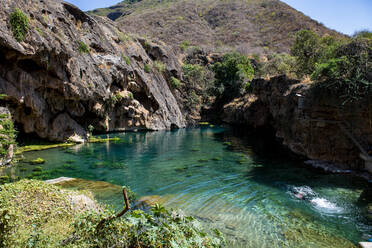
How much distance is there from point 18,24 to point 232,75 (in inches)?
1613

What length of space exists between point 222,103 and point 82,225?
4955 cm

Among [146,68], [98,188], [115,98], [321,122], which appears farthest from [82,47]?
[321,122]

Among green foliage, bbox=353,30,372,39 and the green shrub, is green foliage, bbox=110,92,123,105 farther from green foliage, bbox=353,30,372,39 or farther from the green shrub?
green foliage, bbox=353,30,372,39

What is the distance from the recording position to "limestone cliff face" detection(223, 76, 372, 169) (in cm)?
1337

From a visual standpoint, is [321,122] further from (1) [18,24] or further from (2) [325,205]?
(1) [18,24]

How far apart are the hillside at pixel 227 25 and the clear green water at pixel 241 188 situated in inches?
2135

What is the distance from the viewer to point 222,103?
170ft

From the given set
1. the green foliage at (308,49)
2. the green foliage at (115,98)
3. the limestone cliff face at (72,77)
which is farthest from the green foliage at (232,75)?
the green foliage at (115,98)

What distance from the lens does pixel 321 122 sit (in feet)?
50.6

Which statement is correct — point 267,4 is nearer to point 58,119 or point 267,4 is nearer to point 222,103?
point 222,103

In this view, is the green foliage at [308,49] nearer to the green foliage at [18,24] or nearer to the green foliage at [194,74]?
the green foliage at [18,24]

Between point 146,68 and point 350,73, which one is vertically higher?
point 146,68

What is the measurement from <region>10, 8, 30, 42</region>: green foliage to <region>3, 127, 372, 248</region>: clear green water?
8477mm

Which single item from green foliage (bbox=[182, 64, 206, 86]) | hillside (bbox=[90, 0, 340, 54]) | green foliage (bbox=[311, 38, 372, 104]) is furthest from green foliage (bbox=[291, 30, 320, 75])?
hillside (bbox=[90, 0, 340, 54])
